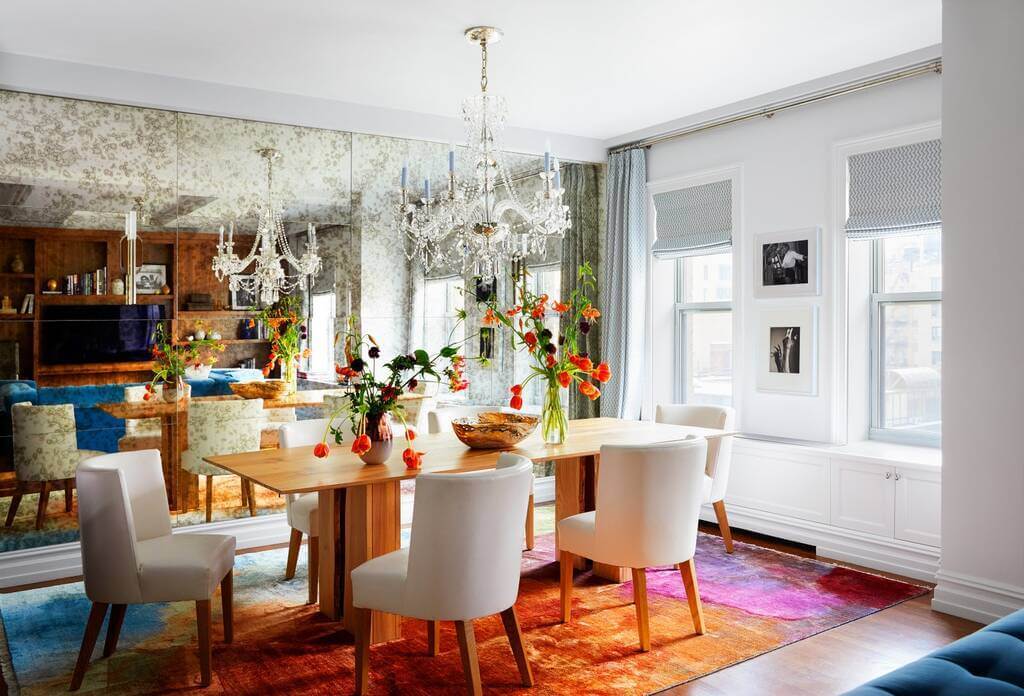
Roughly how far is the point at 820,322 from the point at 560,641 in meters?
2.66

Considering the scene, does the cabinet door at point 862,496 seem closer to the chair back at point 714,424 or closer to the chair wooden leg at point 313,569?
the chair back at point 714,424

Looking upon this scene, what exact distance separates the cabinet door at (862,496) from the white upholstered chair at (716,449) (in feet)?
1.94

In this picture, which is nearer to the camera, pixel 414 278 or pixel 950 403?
pixel 950 403

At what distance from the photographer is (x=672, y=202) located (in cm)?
589

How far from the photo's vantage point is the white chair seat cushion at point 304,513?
3.74 metres

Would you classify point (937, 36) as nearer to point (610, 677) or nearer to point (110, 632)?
point (610, 677)

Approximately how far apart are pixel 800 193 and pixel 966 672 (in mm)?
3869

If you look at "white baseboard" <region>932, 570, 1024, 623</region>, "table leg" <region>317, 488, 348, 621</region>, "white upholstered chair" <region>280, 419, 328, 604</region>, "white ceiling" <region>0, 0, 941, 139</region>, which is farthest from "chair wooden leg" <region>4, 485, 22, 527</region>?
"white baseboard" <region>932, 570, 1024, 623</region>

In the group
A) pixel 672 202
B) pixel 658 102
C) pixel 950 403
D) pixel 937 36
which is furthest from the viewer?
pixel 672 202

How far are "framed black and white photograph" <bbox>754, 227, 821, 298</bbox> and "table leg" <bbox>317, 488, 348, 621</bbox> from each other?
3.12m

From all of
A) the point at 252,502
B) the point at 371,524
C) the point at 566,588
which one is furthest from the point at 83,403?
the point at 566,588

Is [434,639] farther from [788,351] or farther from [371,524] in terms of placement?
[788,351]

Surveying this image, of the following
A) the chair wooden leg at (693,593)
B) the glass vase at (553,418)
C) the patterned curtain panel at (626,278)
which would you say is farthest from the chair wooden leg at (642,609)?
the patterned curtain panel at (626,278)

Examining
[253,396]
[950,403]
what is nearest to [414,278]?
[253,396]
